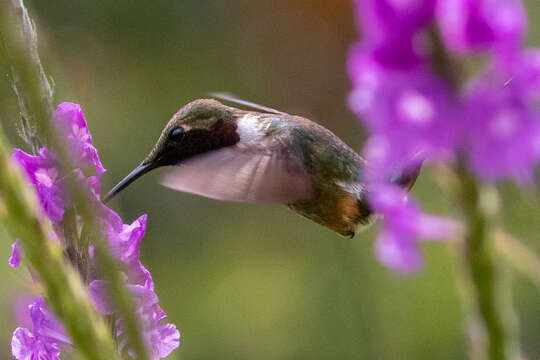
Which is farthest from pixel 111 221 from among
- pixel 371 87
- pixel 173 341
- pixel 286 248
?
pixel 286 248

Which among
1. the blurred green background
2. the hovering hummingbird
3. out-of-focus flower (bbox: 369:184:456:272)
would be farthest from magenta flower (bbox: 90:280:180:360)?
the blurred green background

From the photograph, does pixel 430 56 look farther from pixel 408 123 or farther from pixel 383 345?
pixel 383 345

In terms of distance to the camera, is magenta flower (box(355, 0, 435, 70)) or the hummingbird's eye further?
the hummingbird's eye

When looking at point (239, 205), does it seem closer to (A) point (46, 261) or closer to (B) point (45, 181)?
(B) point (45, 181)

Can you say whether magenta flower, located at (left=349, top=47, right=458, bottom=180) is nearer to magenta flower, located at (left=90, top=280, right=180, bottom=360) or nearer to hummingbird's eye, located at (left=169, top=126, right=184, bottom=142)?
magenta flower, located at (left=90, top=280, right=180, bottom=360)

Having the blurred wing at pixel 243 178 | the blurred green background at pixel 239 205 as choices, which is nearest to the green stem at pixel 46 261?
the blurred wing at pixel 243 178

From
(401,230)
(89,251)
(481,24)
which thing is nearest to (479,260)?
(401,230)

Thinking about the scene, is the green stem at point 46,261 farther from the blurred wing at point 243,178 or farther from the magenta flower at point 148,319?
the blurred wing at point 243,178
